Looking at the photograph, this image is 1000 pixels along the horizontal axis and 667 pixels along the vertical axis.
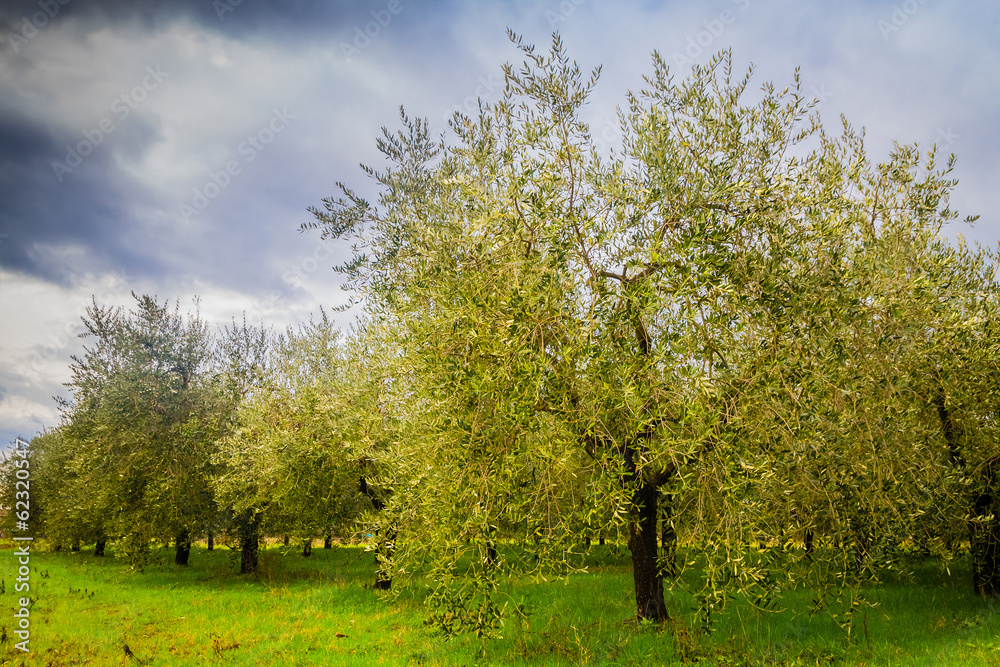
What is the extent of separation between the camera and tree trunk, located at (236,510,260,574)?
26939mm

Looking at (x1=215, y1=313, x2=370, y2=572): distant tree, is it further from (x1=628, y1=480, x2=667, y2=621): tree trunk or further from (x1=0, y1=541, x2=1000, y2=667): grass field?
(x1=628, y1=480, x2=667, y2=621): tree trunk

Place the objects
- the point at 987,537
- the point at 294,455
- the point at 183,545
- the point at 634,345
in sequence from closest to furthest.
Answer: the point at 634,345, the point at 987,537, the point at 294,455, the point at 183,545

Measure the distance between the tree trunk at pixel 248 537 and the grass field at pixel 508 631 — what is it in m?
5.37

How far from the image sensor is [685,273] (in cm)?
938

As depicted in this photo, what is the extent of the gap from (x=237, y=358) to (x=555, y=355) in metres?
26.8

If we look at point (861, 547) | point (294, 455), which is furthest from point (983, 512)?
point (294, 455)

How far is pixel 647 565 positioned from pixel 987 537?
8.75m

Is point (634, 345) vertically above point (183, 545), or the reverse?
point (634, 345)

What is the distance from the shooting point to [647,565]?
12.1 meters

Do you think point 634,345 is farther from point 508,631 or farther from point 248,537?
point 248,537

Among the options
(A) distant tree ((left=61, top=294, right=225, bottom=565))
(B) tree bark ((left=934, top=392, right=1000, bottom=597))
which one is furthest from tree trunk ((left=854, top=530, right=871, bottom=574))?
(A) distant tree ((left=61, top=294, right=225, bottom=565))

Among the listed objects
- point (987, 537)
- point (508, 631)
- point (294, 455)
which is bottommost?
point (508, 631)

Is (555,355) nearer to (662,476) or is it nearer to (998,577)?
(662,476)

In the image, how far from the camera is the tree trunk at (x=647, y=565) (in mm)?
12078
